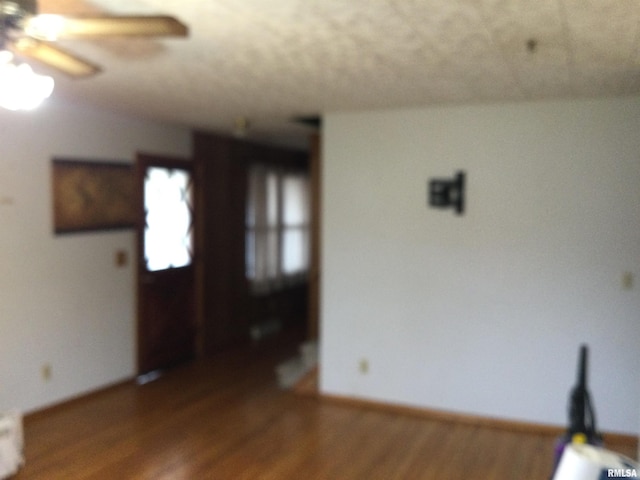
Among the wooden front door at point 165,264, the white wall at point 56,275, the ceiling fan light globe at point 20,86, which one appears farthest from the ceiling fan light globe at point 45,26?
the wooden front door at point 165,264

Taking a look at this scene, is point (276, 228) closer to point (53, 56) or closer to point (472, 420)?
point (472, 420)

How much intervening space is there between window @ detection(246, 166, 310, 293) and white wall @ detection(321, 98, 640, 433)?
2242mm

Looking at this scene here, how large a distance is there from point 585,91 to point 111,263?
12.2 feet


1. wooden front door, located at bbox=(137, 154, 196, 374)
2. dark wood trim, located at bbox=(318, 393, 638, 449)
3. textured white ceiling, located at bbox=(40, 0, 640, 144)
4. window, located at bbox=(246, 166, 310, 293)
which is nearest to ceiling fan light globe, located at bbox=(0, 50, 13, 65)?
textured white ceiling, located at bbox=(40, 0, 640, 144)

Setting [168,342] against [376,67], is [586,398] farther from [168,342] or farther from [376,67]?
[168,342]

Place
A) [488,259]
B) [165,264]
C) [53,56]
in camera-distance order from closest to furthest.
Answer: [53,56] < [488,259] < [165,264]

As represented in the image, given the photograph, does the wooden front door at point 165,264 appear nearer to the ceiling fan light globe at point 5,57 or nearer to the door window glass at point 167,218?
the door window glass at point 167,218

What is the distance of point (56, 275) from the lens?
429 cm

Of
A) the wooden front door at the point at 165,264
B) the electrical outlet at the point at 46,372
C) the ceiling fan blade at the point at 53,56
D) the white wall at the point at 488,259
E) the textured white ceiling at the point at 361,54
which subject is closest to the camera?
the ceiling fan blade at the point at 53,56

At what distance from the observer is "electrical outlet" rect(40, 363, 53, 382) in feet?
13.8

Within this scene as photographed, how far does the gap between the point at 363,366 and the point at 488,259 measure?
4.16 feet

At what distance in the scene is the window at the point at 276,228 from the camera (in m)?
6.68

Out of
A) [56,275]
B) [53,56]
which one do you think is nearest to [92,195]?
[56,275]

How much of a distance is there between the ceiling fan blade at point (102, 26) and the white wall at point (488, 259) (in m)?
2.62
